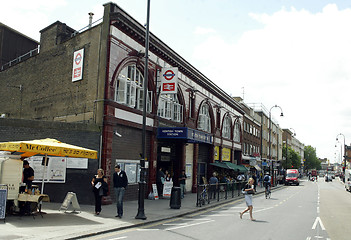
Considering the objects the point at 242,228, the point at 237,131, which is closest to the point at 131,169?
the point at 242,228

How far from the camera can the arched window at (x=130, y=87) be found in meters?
17.2

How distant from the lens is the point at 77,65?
58.5 ft

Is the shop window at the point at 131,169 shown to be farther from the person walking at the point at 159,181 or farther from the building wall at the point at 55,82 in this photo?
the building wall at the point at 55,82

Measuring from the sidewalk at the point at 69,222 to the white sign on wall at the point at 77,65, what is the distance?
7.17 meters

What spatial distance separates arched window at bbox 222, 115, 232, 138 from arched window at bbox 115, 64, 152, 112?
57.3 feet

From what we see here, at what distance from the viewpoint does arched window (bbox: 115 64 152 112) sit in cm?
1720

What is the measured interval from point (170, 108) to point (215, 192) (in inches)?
277

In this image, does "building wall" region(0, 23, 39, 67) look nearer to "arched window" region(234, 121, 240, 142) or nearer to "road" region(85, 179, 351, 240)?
"road" region(85, 179, 351, 240)

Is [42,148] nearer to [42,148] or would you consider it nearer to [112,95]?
[42,148]

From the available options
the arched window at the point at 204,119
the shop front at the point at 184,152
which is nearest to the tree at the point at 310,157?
the arched window at the point at 204,119

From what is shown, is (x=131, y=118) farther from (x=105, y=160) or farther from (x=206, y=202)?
(x=206, y=202)

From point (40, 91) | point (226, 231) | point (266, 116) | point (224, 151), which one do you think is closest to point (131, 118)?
point (40, 91)

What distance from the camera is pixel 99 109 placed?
627 inches

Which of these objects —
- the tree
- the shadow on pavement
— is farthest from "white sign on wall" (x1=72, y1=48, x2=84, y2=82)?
the tree
